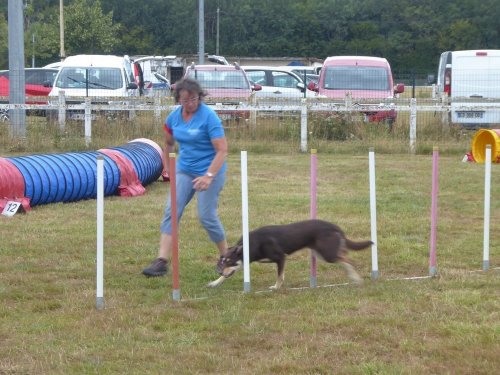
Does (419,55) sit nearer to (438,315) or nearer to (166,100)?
(166,100)

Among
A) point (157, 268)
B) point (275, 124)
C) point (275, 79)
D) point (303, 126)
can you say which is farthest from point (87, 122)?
point (157, 268)

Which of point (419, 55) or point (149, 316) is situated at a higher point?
point (419, 55)

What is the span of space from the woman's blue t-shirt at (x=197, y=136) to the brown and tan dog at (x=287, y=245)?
67 centimetres

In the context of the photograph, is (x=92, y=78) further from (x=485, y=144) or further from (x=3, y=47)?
(x=3, y=47)

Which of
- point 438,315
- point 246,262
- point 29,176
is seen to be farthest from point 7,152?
point 438,315

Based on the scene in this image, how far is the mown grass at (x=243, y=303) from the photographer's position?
5.18 metres

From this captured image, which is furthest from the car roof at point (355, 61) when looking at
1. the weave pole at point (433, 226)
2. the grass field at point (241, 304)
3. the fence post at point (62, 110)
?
the weave pole at point (433, 226)

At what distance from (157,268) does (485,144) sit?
10.8 metres

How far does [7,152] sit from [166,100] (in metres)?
4.00

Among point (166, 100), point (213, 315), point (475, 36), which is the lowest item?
point (213, 315)

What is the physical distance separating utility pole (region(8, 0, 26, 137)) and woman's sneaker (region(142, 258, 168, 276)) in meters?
11.4

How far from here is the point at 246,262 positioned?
6.65m

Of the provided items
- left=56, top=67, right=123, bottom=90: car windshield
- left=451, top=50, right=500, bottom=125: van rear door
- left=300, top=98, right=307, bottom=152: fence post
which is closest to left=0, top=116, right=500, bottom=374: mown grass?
left=300, top=98, right=307, bottom=152: fence post

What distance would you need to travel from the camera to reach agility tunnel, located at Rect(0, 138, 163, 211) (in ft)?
35.4
